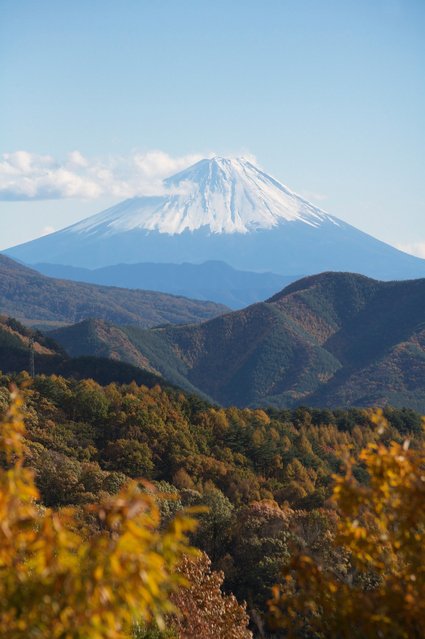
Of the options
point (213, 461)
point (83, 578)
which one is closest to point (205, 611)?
point (83, 578)

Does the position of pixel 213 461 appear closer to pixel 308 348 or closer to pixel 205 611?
pixel 205 611

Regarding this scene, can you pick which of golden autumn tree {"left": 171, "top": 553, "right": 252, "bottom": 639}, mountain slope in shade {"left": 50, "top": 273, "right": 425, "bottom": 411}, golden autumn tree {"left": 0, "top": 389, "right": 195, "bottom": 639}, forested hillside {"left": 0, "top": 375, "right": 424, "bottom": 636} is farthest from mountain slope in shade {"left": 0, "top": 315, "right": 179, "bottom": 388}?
golden autumn tree {"left": 0, "top": 389, "right": 195, "bottom": 639}

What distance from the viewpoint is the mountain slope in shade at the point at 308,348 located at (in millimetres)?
137625

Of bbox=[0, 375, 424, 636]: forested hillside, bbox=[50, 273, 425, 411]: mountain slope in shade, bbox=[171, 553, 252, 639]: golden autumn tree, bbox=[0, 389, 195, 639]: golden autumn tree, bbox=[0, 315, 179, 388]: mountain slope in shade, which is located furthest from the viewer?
bbox=[50, 273, 425, 411]: mountain slope in shade

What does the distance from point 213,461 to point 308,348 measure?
127 m

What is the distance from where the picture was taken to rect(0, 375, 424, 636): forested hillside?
85.7 ft

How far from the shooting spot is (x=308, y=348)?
163500 mm

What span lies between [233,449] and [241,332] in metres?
126

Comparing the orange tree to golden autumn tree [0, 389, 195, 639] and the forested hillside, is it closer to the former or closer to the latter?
golden autumn tree [0, 389, 195, 639]

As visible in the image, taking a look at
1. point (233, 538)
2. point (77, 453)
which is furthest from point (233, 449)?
point (233, 538)

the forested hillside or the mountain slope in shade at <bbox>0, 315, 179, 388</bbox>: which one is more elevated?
the forested hillside

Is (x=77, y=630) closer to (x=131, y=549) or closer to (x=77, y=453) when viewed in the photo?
(x=131, y=549)

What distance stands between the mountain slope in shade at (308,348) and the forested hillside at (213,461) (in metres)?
71.3

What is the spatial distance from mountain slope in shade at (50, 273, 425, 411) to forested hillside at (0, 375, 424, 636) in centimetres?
7134
